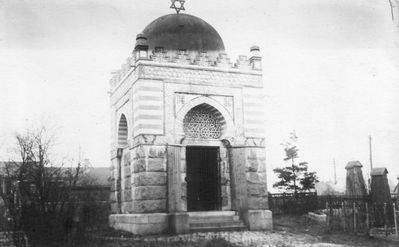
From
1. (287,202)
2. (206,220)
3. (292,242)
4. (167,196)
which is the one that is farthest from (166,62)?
(287,202)

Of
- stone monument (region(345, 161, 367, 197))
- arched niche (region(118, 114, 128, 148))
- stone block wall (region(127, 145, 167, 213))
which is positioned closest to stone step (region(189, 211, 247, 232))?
stone block wall (region(127, 145, 167, 213))

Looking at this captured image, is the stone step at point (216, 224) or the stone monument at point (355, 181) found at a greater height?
the stone monument at point (355, 181)

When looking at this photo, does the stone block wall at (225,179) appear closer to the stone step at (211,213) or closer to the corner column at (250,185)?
the corner column at (250,185)

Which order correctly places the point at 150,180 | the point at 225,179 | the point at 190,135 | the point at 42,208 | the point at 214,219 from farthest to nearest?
the point at 190,135 < the point at 225,179 < the point at 214,219 < the point at 150,180 < the point at 42,208

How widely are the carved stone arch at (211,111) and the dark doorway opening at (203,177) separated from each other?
949 millimetres

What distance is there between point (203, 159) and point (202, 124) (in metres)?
1.48

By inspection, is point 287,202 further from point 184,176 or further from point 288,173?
point 184,176

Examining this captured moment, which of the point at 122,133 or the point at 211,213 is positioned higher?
the point at 122,133

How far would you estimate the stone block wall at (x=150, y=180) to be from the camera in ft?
55.0

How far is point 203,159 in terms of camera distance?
18.7 meters

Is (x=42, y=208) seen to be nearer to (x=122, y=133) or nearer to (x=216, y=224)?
(x=216, y=224)

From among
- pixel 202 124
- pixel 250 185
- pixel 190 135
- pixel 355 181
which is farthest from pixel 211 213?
pixel 355 181

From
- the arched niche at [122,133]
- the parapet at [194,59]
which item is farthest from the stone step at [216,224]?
the parapet at [194,59]

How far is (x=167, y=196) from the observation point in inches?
671
